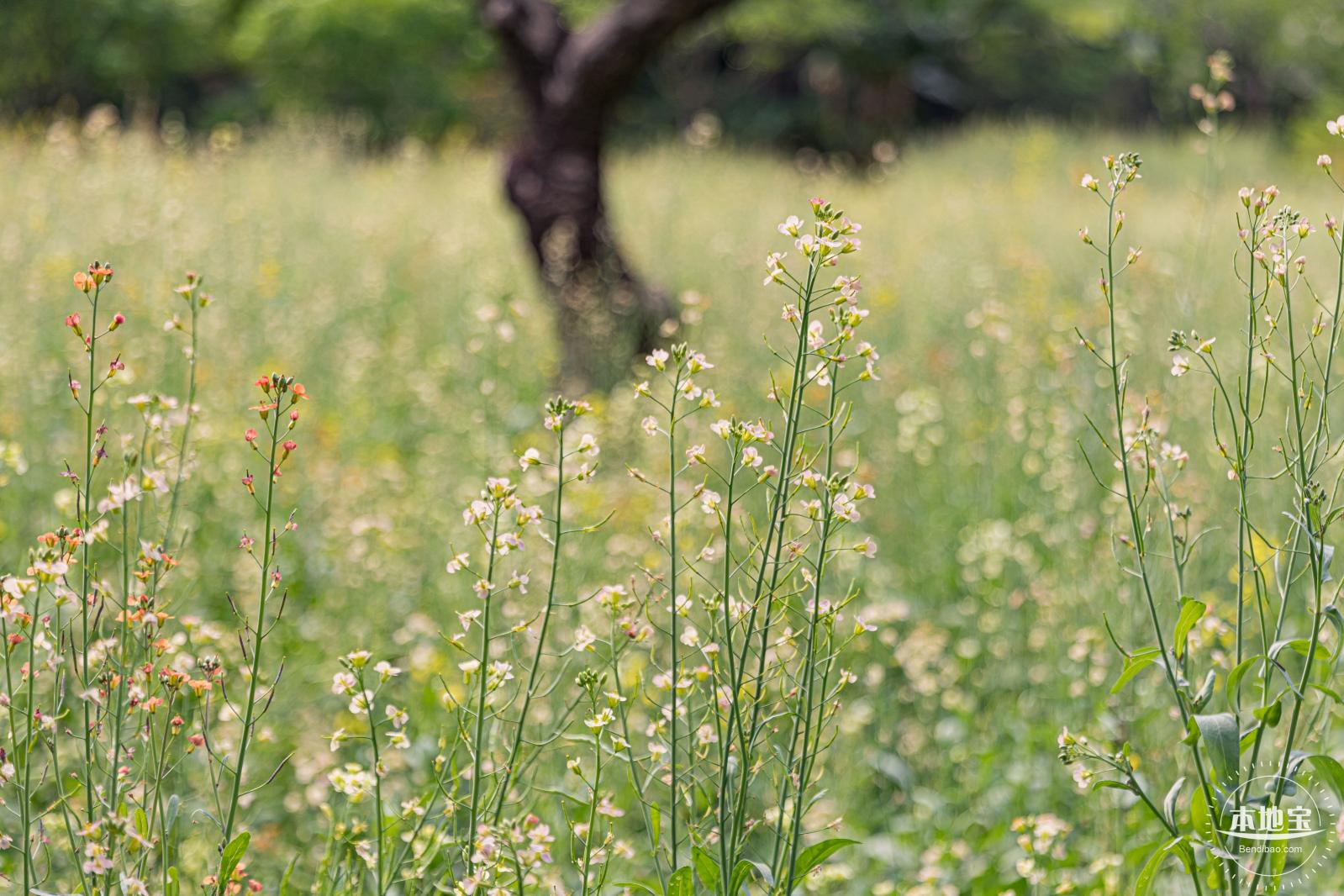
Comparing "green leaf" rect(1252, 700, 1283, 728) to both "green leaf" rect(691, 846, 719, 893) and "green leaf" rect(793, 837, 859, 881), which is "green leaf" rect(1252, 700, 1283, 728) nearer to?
"green leaf" rect(793, 837, 859, 881)

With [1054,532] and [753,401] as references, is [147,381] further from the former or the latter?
[1054,532]

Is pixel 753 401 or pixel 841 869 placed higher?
pixel 753 401

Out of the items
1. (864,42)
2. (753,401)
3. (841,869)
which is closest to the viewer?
(841,869)

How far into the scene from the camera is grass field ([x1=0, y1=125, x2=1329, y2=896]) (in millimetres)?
2734

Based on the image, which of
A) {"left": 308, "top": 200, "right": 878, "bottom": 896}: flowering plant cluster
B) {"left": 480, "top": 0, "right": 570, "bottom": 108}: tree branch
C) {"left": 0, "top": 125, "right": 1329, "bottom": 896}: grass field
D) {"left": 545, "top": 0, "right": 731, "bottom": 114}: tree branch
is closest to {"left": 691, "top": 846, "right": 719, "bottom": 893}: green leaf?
{"left": 308, "top": 200, "right": 878, "bottom": 896}: flowering plant cluster

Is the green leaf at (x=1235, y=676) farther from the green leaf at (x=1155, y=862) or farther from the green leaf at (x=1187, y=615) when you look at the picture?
the green leaf at (x=1155, y=862)

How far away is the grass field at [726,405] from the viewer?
2734 mm

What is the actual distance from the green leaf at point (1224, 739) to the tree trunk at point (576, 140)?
4487mm

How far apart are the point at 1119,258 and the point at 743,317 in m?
2.01

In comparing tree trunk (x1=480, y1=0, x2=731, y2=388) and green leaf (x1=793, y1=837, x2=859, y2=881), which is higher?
tree trunk (x1=480, y1=0, x2=731, y2=388)

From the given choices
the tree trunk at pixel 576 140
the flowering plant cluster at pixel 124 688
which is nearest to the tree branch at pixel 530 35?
the tree trunk at pixel 576 140

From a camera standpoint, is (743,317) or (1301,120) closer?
(743,317)

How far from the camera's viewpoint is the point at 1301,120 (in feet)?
63.8

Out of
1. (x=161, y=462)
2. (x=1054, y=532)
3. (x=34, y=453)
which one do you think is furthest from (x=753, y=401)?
(x=161, y=462)
